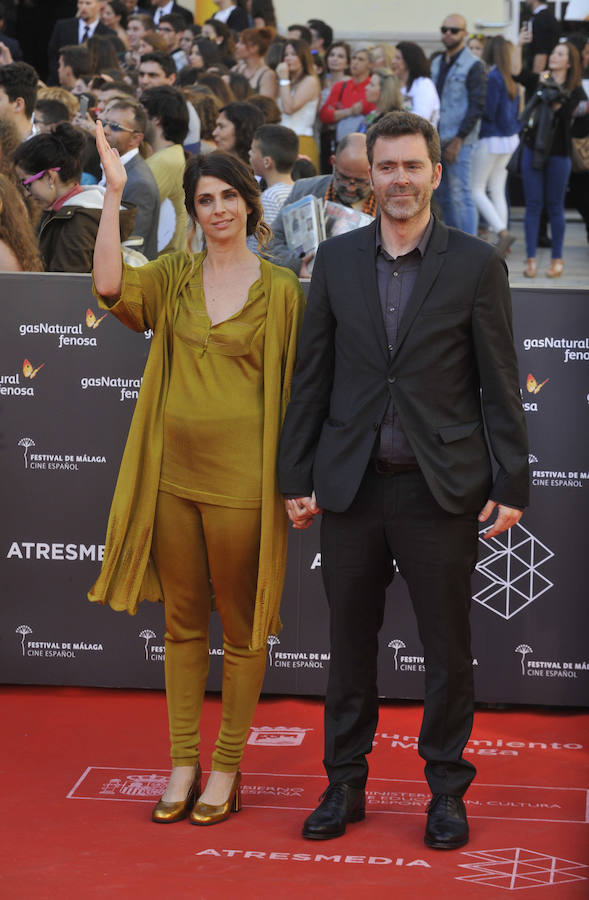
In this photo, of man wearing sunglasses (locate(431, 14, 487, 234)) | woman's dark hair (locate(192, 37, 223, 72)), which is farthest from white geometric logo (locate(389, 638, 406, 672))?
woman's dark hair (locate(192, 37, 223, 72))

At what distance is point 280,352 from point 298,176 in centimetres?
439

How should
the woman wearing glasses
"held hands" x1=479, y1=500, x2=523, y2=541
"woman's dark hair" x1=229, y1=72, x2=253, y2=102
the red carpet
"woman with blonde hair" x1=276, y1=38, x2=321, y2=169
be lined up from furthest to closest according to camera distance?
"woman with blonde hair" x1=276, y1=38, x2=321, y2=169, "woman's dark hair" x1=229, y1=72, x2=253, y2=102, the woman wearing glasses, "held hands" x1=479, y1=500, x2=523, y2=541, the red carpet

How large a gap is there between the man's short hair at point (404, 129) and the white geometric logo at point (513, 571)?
5.53 feet

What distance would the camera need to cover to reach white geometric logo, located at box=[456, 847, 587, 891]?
134 inches

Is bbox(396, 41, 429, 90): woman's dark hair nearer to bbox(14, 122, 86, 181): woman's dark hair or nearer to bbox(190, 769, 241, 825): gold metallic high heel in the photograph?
bbox(14, 122, 86, 181): woman's dark hair

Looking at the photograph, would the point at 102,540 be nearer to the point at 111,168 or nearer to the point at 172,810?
the point at 172,810

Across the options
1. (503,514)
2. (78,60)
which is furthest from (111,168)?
(78,60)

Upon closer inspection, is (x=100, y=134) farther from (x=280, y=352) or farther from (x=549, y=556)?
(x=549, y=556)

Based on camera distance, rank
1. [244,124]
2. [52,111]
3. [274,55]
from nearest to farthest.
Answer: [244,124]
[52,111]
[274,55]

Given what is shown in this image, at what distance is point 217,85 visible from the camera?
956 centimetres

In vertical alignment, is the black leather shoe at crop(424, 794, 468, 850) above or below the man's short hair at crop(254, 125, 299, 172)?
below

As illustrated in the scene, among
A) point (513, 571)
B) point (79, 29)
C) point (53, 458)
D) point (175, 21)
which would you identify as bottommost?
point (513, 571)

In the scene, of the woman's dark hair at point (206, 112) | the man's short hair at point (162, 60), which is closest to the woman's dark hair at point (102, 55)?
the man's short hair at point (162, 60)

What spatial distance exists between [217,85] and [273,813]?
22.6ft
